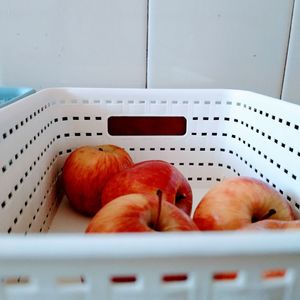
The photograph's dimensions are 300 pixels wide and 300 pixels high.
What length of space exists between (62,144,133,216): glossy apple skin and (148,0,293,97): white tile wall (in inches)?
6.7

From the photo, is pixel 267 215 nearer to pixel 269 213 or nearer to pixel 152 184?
pixel 269 213

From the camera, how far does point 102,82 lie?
512mm

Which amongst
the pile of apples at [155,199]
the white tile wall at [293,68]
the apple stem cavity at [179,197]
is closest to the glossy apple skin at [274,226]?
the pile of apples at [155,199]

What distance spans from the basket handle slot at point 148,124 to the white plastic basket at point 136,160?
1 centimetres

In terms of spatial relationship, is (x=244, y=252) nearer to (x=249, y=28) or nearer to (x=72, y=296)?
(x=72, y=296)

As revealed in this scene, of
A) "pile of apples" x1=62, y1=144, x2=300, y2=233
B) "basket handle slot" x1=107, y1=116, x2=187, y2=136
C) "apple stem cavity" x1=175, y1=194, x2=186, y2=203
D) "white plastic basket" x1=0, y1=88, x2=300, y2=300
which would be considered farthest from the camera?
"basket handle slot" x1=107, y1=116, x2=187, y2=136

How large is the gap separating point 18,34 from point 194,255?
0.47 metres

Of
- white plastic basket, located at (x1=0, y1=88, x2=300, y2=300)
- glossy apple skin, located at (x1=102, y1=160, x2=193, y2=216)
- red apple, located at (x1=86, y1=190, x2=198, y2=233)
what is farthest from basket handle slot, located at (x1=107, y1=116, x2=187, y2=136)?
red apple, located at (x1=86, y1=190, x2=198, y2=233)

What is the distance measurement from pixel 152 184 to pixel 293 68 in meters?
0.35

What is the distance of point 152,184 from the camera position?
33cm

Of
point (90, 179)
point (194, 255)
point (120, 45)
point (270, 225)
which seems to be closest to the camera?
point (194, 255)

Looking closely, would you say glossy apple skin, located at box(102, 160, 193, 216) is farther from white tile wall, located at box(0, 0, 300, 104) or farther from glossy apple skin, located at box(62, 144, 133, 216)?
white tile wall, located at box(0, 0, 300, 104)

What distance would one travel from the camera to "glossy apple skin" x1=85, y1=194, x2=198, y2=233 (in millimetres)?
226

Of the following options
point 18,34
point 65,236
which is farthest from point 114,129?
point 65,236
